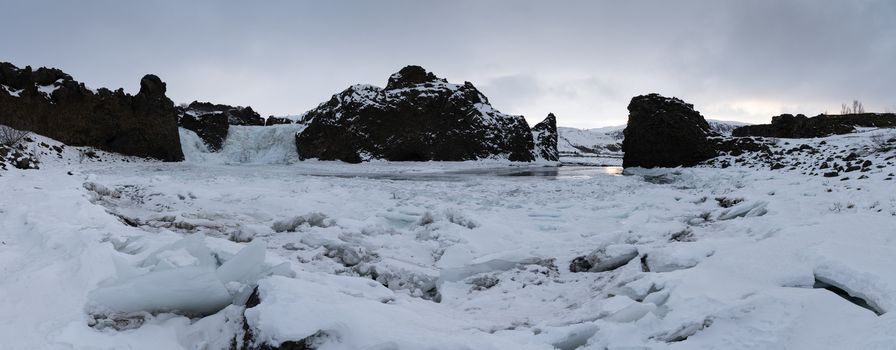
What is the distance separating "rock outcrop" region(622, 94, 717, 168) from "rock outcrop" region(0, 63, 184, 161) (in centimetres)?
3098

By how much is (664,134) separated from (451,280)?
925 inches

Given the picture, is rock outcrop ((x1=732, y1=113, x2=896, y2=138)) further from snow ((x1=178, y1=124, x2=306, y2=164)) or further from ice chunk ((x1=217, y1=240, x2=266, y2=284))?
snow ((x1=178, y1=124, x2=306, y2=164))

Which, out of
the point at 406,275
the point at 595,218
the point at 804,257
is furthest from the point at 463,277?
the point at 595,218

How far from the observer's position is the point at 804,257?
11.7 ft

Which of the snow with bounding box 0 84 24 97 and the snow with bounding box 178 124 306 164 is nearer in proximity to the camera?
the snow with bounding box 0 84 24 97

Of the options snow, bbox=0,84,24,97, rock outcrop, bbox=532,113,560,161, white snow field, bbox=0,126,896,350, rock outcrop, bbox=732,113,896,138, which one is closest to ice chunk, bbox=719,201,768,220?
white snow field, bbox=0,126,896,350

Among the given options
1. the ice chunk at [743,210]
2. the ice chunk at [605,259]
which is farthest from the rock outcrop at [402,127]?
the ice chunk at [605,259]

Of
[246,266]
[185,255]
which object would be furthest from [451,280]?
[185,255]

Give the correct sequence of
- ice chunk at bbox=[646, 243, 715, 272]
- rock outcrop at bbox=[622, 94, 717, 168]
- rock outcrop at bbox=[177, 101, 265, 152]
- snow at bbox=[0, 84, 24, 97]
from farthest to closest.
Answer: rock outcrop at bbox=[177, 101, 265, 152] → snow at bbox=[0, 84, 24, 97] → rock outcrop at bbox=[622, 94, 717, 168] → ice chunk at bbox=[646, 243, 715, 272]

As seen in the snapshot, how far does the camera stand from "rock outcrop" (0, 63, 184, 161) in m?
27.7

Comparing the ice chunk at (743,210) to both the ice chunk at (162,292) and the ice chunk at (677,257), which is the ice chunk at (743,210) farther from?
the ice chunk at (162,292)

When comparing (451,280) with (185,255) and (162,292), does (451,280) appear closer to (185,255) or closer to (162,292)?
(185,255)

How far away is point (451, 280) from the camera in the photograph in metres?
5.11

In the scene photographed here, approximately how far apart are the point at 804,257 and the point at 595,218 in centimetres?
515
